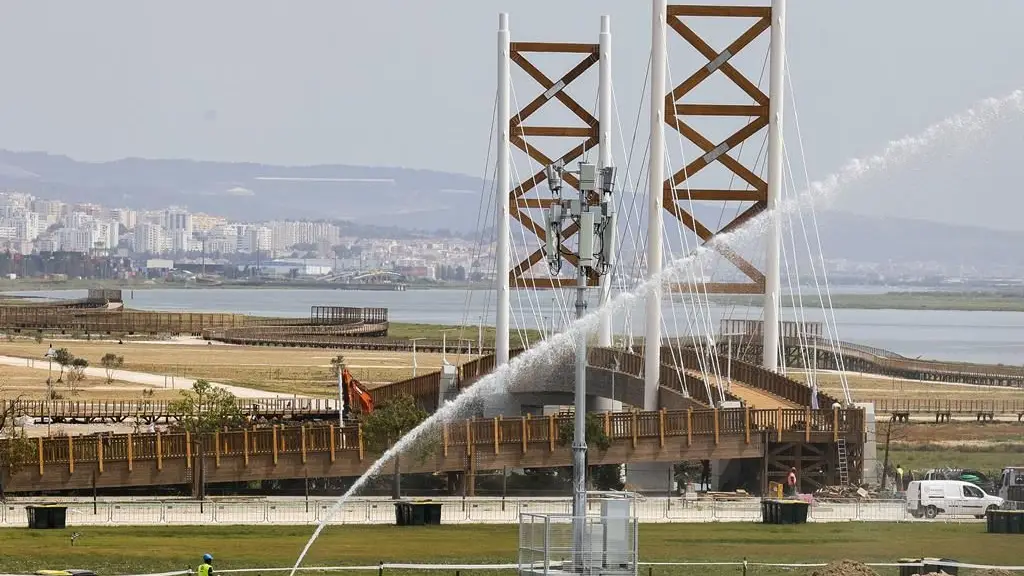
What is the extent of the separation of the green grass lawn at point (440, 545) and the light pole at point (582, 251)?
6.13 m

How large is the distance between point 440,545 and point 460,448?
14843 mm

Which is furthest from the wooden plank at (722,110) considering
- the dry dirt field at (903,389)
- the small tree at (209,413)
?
the dry dirt field at (903,389)

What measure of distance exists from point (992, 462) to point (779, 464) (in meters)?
16.3

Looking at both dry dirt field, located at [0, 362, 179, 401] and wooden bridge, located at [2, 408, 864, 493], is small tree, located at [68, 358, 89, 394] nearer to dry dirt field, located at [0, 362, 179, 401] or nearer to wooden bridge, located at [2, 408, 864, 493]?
dry dirt field, located at [0, 362, 179, 401]

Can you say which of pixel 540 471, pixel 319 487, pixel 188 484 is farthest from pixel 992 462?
pixel 188 484

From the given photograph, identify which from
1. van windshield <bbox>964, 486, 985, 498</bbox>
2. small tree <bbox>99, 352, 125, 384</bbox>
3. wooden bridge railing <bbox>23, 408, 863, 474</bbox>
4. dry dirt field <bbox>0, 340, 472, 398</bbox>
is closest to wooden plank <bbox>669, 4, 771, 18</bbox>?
wooden bridge railing <bbox>23, 408, 863, 474</bbox>

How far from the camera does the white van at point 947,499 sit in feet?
171

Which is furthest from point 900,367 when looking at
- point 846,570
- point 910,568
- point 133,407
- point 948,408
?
point 846,570

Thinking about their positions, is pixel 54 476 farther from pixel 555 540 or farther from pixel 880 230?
pixel 880 230

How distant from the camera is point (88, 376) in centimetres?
11669

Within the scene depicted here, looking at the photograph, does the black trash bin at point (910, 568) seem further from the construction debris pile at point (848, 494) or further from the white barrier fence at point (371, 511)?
the construction debris pile at point (848, 494)

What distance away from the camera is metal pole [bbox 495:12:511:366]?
85.3 meters

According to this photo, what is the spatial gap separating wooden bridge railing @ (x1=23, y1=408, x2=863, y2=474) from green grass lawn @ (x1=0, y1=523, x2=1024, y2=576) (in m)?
9.41

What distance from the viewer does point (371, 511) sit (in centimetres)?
5175
